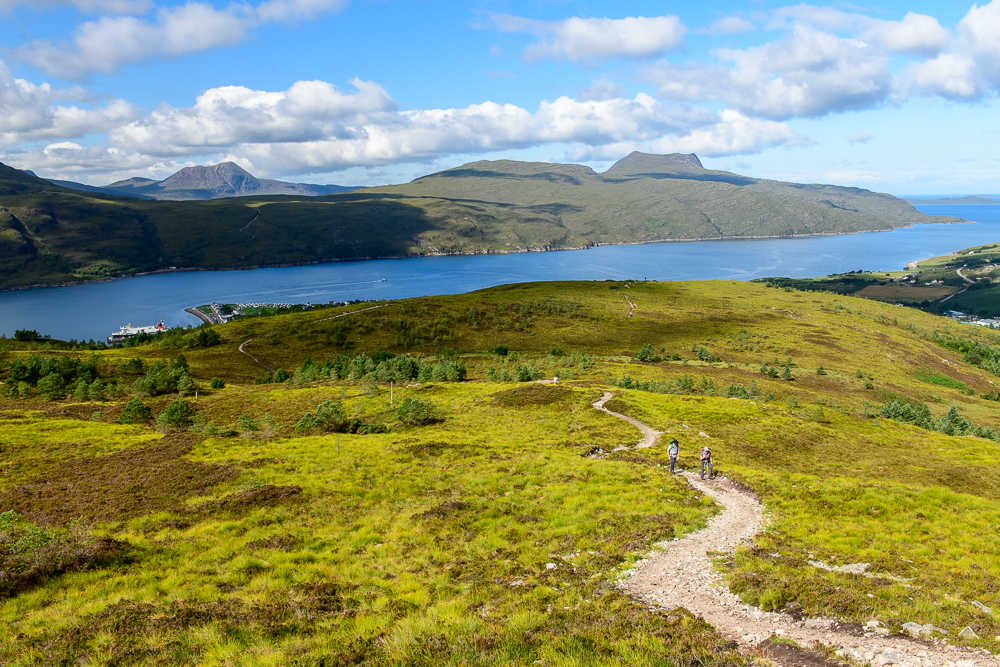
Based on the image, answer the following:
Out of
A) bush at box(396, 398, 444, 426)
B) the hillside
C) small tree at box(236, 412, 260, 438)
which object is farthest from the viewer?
bush at box(396, 398, 444, 426)

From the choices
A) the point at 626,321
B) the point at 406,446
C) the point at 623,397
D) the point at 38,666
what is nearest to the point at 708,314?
the point at 626,321

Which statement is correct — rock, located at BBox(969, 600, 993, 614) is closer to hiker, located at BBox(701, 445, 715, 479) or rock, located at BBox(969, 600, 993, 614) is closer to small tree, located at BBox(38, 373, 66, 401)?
hiker, located at BBox(701, 445, 715, 479)

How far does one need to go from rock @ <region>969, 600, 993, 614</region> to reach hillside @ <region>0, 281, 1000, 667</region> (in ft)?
0.34

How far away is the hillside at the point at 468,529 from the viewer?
11.2 metres

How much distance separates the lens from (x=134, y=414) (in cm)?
4497

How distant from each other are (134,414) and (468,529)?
1585 inches

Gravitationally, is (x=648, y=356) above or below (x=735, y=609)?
below

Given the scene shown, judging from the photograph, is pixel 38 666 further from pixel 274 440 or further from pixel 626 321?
pixel 626 321

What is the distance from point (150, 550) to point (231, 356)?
9851cm

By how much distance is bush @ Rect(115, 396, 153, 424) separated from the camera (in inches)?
1746

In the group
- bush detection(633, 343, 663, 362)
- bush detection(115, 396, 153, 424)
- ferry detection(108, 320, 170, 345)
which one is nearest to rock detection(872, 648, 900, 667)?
bush detection(115, 396, 153, 424)

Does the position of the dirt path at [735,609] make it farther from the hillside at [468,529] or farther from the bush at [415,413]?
the bush at [415,413]

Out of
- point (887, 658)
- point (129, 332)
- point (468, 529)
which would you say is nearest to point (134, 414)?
point (468, 529)

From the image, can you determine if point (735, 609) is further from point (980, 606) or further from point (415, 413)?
point (415, 413)
